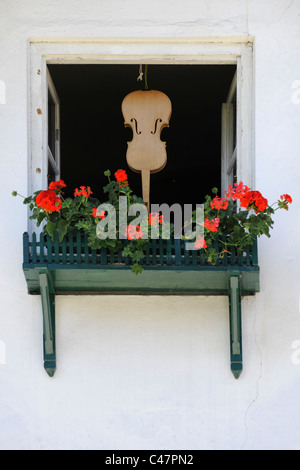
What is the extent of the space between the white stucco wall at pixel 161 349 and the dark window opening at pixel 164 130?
100 centimetres

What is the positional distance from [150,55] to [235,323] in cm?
151

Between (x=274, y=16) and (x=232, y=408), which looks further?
(x=274, y=16)

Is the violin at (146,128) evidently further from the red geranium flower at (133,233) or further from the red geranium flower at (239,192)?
the red geranium flower at (133,233)

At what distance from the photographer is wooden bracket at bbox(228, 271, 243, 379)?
3.80 metres

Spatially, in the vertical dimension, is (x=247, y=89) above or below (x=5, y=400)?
above

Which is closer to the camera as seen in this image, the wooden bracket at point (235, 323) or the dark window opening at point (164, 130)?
the wooden bracket at point (235, 323)

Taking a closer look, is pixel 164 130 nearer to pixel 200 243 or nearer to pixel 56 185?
pixel 56 185

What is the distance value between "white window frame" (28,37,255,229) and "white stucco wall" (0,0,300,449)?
91 mm

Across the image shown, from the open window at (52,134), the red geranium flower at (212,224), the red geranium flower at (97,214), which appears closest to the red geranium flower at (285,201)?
the red geranium flower at (212,224)

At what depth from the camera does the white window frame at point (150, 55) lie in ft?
13.9
